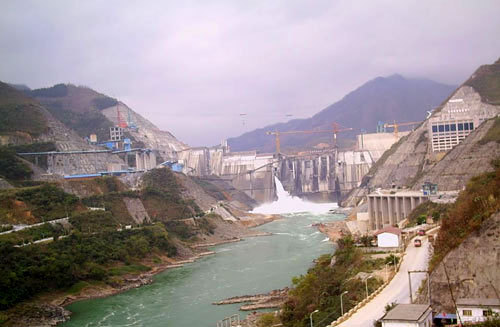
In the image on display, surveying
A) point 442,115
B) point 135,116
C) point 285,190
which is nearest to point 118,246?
point 442,115

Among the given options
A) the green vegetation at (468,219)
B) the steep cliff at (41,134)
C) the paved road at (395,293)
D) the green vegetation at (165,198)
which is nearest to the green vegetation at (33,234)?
the green vegetation at (165,198)

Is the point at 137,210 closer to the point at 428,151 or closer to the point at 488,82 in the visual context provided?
the point at 428,151

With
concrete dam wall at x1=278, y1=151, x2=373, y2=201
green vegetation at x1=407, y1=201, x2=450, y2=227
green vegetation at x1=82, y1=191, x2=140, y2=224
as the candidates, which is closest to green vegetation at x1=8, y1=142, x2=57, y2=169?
green vegetation at x1=82, y1=191, x2=140, y2=224

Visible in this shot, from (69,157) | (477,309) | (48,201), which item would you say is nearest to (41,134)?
(69,157)

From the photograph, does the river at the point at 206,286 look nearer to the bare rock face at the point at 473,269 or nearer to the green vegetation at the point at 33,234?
the green vegetation at the point at 33,234

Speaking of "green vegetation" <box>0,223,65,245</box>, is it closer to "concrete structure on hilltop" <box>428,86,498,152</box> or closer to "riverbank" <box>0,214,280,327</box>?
"riverbank" <box>0,214,280,327</box>

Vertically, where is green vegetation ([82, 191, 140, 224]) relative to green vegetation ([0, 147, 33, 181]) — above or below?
below
